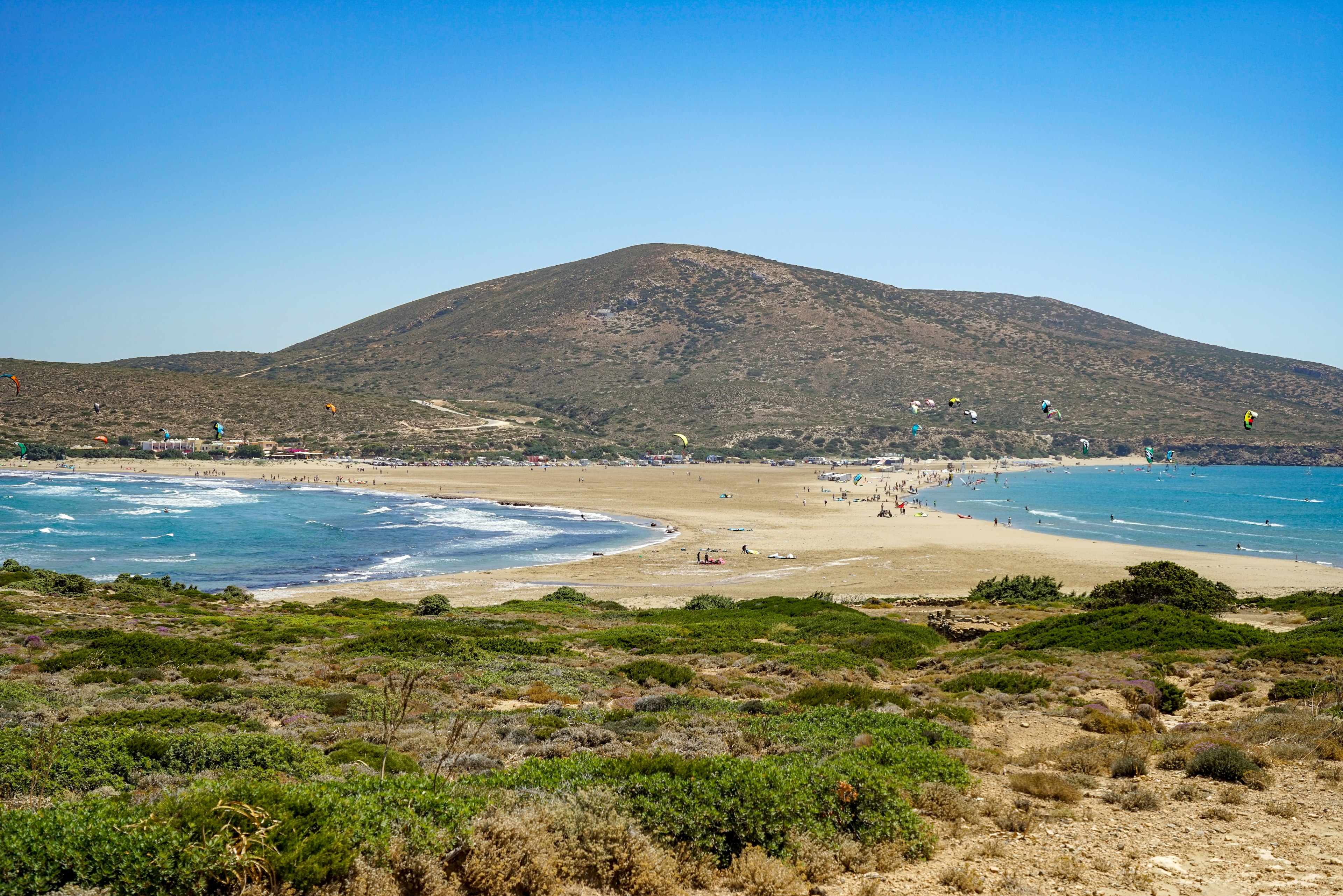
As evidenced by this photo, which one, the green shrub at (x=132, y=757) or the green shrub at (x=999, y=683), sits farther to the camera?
the green shrub at (x=999, y=683)

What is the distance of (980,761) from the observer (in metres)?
8.06

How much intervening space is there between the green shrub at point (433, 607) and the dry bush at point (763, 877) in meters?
20.4

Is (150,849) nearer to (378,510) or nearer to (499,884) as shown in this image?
(499,884)

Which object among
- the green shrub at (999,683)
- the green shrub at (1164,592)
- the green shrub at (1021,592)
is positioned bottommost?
the green shrub at (1021,592)

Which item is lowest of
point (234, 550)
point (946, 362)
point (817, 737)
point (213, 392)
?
point (234, 550)

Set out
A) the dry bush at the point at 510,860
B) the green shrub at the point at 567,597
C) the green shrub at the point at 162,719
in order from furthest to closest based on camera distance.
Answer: the green shrub at the point at 567,597 → the green shrub at the point at 162,719 → the dry bush at the point at 510,860

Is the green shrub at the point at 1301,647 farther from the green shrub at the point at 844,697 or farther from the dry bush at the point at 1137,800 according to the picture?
the dry bush at the point at 1137,800

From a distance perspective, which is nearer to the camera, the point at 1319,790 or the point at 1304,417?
the point at 1319,790

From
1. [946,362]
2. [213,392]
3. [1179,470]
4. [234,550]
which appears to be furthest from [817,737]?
[946,362]

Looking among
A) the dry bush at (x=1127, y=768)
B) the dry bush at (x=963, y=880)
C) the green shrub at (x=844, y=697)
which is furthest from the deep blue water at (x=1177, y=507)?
the dry bush at (x=963, y=880)

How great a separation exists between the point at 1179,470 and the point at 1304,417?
56.5m

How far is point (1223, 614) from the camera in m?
23.1

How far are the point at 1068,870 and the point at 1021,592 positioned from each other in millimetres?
25376

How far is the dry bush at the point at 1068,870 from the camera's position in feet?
17.6
